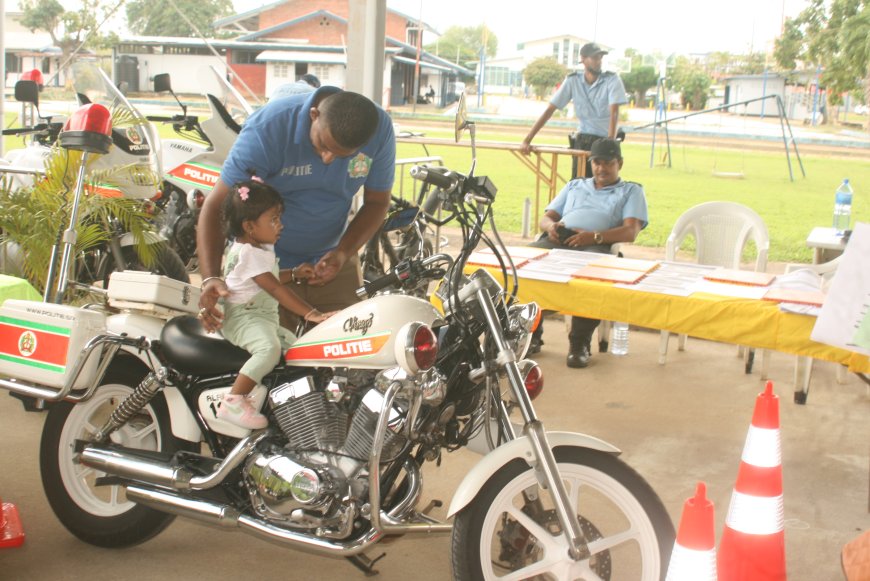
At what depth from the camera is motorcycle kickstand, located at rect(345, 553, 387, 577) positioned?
2.92 metres

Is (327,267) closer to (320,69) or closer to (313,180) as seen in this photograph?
(313,180)

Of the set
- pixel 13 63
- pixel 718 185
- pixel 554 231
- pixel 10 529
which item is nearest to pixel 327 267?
pixel 10 529

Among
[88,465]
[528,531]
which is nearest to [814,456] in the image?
[528,531]

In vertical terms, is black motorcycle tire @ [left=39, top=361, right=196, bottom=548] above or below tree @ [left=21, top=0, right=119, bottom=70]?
below

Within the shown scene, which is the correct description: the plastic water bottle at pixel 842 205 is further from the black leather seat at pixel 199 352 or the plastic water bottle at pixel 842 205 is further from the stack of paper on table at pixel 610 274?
the black leather seat at pixel 199 352

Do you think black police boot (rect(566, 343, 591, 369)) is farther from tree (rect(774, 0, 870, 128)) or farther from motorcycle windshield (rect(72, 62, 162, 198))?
tree (rect(774, 0, 870, 128))

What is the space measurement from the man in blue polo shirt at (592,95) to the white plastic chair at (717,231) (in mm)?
2356

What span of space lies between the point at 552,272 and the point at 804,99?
9209 mm

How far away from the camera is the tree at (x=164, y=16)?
891 cm

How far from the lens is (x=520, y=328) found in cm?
257

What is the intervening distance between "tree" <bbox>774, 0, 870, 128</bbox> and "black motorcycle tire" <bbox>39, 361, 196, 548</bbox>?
631 cm

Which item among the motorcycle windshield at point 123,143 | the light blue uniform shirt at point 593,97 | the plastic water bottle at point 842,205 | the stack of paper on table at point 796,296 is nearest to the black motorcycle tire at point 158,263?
the motorcycle windshield at point 123,143

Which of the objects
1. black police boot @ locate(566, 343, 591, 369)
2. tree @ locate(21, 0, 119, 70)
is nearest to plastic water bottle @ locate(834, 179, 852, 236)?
black police boot @ locate(566, 343, 591, 369)

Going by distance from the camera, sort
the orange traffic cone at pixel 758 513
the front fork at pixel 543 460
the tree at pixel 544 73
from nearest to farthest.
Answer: the front fork at pixel 543 460, the orange traffic cone at pixel 758 513, the tree at pixel 544 73
